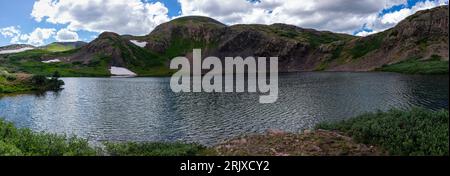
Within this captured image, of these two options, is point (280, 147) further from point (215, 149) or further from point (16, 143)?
point (16, 143)

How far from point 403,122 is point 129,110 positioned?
45460 mm

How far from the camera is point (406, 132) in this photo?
24188 mm

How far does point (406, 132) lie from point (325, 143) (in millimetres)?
5162

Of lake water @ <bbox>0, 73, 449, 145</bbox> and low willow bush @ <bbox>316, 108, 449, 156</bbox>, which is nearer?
low willow bush @ <bbox>316, 108, 449, 156</bbox>

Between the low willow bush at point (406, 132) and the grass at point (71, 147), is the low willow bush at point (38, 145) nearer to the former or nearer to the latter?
the grass at point (71, 147)

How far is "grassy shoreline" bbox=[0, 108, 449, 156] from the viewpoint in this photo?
869 inches

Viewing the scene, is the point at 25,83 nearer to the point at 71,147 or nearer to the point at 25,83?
the point at 25,83

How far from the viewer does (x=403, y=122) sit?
1035 inches

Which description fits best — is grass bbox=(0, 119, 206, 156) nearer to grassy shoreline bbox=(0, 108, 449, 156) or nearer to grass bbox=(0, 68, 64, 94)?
grassy shoreline bbox=(0, 108, 449, 156)

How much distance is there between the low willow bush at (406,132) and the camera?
21109mm

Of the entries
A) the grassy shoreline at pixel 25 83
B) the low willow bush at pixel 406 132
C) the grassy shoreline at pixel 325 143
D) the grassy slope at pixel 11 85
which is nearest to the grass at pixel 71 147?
the grassy shoreline at pixel 325 143

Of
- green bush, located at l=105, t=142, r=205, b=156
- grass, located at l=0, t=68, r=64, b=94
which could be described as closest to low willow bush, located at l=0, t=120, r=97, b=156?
green bush, located at l=105, t=142, r=205, b=156

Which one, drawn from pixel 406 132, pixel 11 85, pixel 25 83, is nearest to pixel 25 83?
pixel 25 83

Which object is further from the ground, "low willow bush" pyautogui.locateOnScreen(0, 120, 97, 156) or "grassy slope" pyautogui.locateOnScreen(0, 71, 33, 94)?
"grassy slope" pyautogui.locateOnScreen(0, 71, 33, 94)
